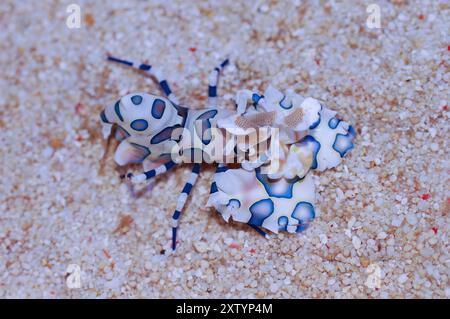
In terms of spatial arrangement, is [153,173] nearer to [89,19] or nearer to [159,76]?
[159,76]

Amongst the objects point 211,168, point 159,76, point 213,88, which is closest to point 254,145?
point 211,168

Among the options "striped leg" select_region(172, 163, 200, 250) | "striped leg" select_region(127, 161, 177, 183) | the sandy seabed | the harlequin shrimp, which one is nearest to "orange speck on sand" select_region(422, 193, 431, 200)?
the sandy seabed

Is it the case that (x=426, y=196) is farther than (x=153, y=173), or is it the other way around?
(x=153, y=173)

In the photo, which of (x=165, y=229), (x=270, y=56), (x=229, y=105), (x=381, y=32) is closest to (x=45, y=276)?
(x=165, y=229)

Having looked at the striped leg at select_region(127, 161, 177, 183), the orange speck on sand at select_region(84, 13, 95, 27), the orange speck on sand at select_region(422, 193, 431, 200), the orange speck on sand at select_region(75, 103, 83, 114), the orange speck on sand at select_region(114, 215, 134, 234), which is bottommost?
the orange speck on sand at select_region(114, 215, 134, 234)
